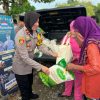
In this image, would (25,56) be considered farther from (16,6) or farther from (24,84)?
(16,6)

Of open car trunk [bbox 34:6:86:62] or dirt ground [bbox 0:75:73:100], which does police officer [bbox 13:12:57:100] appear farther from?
open car trunk [bbox 34:6:86:62]

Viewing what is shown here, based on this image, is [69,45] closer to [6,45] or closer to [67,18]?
[6,45]

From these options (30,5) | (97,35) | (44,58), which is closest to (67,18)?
(44,58)

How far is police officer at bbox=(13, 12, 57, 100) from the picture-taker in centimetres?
453

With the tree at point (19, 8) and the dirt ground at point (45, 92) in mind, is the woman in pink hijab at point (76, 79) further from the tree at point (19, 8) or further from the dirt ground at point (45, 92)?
the tree at point (19, 8)

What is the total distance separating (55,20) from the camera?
22.5 feet

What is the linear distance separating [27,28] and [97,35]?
4.89 ft

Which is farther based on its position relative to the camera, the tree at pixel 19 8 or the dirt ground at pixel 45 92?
the tree at pixel 19 8

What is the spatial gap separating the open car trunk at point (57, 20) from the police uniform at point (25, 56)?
149cm

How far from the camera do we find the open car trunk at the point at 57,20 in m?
6.48

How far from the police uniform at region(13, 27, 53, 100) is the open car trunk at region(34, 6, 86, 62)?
4.89 feet

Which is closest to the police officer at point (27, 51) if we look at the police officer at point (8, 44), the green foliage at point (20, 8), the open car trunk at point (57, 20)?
the police officer at point (8, 44)

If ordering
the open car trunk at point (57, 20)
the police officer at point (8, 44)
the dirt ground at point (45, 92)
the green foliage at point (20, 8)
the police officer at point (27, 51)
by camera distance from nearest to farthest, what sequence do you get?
the police officer at point (27, 51)
the police officer at point (8, 44)
the dirt ground at point (45, 92)
the open car trunk at point (57, 20)
the green foliage at point (20, 8)

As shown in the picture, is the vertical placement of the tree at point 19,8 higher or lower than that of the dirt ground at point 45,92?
higher
